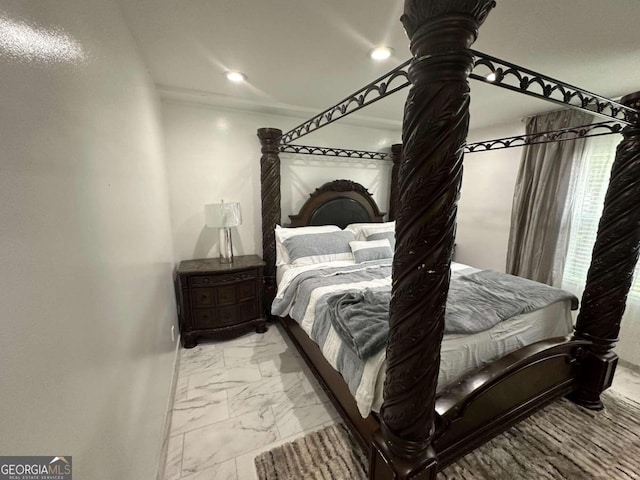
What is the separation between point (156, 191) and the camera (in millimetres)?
1906

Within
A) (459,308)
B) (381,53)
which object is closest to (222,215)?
(381,53)

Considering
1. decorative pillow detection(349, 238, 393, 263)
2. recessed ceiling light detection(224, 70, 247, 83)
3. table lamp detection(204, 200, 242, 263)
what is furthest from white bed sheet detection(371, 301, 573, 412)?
recessed ceiling light detection(224, 70, 247, 83)

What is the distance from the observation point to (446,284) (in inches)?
33.8

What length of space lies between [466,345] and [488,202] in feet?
9.12

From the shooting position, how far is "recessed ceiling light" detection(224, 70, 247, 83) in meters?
1.99

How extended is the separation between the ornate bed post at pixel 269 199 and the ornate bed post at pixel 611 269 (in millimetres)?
2620

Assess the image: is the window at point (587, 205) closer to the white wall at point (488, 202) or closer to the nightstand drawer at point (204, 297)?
the white wall at point (488, 202)

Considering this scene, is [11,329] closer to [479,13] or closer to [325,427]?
[479,13]

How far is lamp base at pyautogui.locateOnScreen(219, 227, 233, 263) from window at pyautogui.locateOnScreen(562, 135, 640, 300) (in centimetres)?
367

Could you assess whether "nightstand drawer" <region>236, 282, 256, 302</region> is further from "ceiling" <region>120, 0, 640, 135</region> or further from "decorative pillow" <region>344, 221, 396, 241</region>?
"ceiling" <region>120, 0, 640, 135</region>

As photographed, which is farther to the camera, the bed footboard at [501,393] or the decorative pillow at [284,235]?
the decorative pillow at [284,235]

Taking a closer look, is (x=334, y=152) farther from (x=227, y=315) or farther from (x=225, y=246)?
(x=227, y=315)

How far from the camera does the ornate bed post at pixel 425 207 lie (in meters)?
0.71

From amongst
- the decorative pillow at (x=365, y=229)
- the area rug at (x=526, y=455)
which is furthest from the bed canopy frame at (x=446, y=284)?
the decorative pillow at (x=365, y=229)
